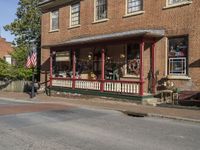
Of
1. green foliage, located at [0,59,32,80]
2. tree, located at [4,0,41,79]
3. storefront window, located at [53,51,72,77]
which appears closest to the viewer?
storefront window, located at [53,51,72,77]

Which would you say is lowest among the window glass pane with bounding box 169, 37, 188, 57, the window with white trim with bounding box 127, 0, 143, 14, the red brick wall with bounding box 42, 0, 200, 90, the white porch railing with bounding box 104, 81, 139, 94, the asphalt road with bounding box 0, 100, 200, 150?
the asphalt road with bounding box 0, 100, 200, 150

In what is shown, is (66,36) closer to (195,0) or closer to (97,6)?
(97,6)

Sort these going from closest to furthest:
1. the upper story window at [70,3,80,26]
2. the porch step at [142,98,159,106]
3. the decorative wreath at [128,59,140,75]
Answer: the porch step at [142,98,159,106] → the decorative wreath at [128,59,140,75] → the upper story window at [70,3,80,26]

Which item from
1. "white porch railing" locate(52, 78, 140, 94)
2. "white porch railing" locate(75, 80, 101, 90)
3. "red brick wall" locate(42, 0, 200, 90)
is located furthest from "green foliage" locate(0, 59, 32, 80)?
"white porch railing" locate(75, 80, 101, 90)

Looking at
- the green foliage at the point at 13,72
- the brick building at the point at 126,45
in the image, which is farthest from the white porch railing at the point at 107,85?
the green foliage at the point at 13,72

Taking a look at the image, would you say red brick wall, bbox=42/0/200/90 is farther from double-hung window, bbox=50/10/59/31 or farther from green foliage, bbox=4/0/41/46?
green foliage, bbox=4/0/41/46

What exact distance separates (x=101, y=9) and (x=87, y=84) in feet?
16.4

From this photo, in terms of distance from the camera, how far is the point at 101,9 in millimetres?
23156

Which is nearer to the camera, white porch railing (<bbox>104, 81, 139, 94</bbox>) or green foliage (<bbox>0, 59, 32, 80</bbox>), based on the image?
white porch railing (<bbox>104, 81, 139, 94</bbox>)

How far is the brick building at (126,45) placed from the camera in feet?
57.2

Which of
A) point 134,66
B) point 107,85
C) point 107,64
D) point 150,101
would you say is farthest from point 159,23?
point 107,64

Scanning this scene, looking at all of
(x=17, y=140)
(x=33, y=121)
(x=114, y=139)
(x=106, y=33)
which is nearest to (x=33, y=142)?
(x=17, y=140)

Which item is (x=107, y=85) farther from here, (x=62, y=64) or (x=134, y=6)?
(x=62, y=64)

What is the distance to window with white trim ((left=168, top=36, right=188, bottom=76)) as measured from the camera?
1745 centimetres
